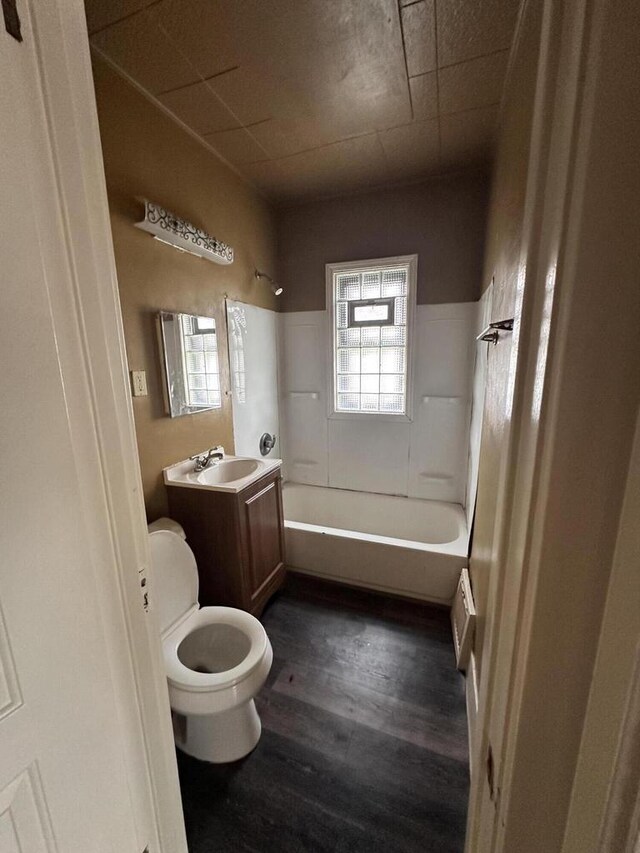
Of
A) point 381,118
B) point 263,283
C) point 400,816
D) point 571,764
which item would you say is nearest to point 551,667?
point 571,764

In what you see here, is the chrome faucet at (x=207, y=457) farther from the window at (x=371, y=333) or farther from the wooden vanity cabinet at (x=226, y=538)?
the window at (x=371, y=333)

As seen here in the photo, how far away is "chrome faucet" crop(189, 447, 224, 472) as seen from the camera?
2.02 m

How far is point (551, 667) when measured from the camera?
1.24ft

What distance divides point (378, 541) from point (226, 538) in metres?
0.95

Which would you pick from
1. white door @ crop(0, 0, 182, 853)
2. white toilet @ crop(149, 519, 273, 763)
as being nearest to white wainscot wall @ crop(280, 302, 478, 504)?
white toilet @ crop(149, 519, 273, 763)

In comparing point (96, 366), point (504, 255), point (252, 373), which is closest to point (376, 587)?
point (252, 373)

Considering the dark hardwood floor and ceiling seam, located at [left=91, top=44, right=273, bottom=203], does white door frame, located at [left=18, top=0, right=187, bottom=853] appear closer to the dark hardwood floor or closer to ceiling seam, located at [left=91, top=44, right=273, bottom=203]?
the dark hardwood floor

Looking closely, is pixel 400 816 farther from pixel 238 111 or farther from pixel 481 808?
pixel 238 111

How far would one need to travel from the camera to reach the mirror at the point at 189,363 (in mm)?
1811

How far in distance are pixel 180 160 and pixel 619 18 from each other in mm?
2160

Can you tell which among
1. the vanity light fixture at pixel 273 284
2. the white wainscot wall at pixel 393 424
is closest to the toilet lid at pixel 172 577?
the white wainscot wall at pixel 393 424

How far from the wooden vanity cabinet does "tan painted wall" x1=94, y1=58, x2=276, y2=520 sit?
19 cm

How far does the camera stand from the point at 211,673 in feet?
4.69

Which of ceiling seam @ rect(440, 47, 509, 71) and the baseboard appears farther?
the baseboard
